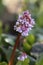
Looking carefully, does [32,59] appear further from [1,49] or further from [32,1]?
[32,1]

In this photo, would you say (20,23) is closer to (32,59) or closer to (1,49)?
(32,59)

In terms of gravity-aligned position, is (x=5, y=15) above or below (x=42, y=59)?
above

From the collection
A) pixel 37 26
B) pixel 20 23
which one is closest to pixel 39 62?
pixel 20 23

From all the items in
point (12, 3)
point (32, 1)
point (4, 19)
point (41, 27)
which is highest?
point (12, 3)

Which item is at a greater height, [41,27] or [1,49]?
[41,27]

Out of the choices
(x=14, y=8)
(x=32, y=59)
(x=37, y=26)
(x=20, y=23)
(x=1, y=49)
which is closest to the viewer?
(x=20, y=23)

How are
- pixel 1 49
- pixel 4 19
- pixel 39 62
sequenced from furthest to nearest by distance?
pixel 4 19
pixel 1 49
pixel 39 62

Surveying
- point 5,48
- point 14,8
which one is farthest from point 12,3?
point 5,48

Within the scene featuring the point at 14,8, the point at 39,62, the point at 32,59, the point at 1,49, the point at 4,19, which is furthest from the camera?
the point at 14,8

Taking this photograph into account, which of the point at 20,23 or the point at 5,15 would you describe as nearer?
the point at 20,23
